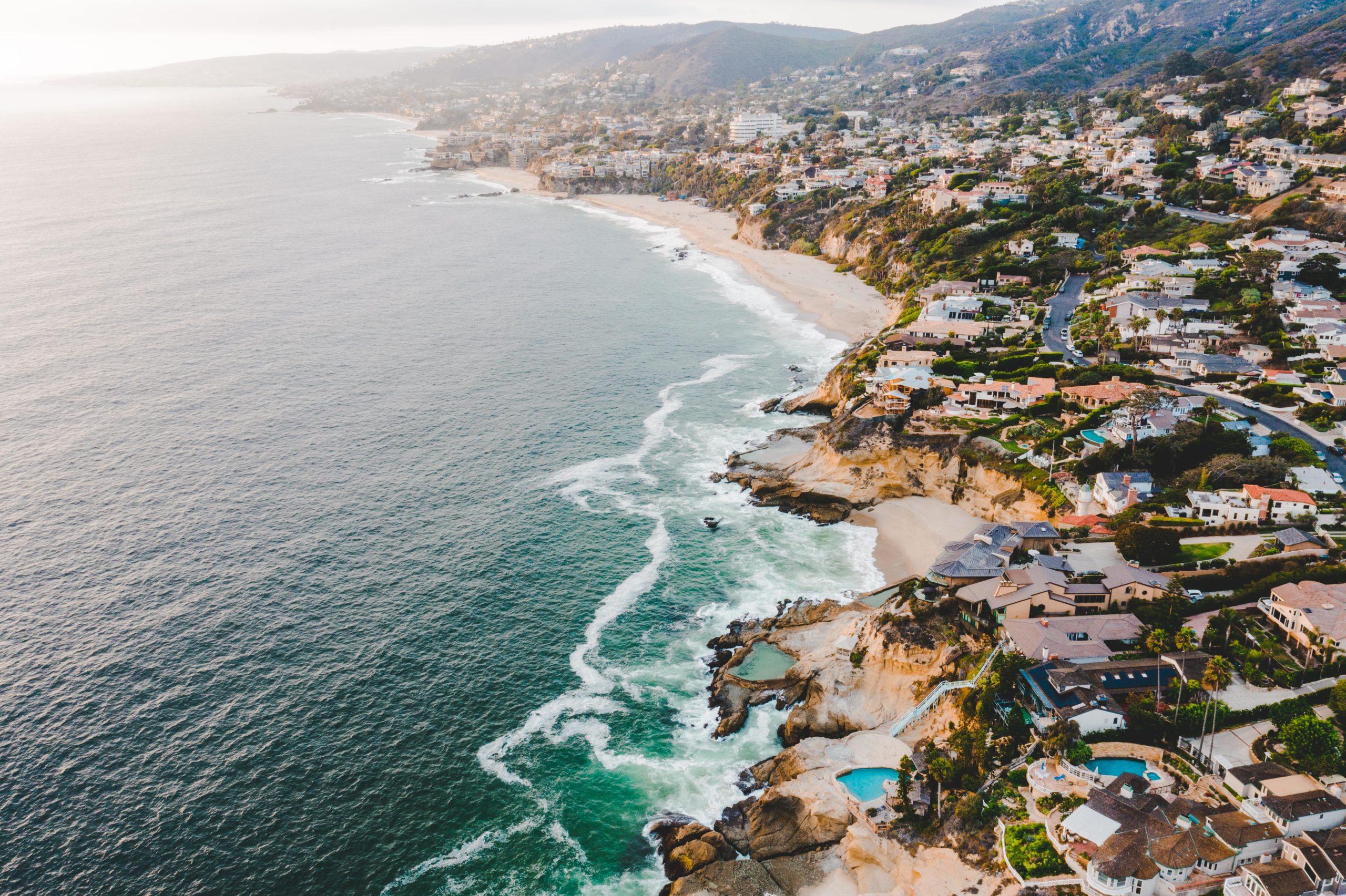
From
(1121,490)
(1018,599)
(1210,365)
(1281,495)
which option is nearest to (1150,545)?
(1018,599)

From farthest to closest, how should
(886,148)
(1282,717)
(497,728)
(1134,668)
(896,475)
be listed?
(886,148) < (896,475) < (497,728) < (1134,668) < (1282,717)

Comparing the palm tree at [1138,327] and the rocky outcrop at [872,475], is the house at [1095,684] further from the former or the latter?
the palm tree at [1138,327]

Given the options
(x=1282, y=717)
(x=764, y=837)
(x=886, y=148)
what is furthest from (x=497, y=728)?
(x=886, y=148)

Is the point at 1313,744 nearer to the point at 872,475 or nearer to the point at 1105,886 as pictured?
the point at 1105,886

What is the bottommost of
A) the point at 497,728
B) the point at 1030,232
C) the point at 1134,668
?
the point at 497,728

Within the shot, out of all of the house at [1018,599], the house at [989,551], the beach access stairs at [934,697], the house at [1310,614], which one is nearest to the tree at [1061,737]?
the beach access stairs at [934,697]

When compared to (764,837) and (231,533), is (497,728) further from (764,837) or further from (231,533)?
(231,533)

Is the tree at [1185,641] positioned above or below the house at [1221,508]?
below

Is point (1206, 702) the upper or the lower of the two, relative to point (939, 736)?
upper
